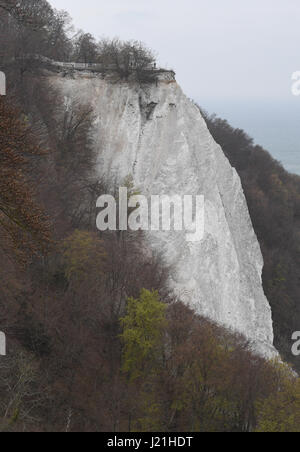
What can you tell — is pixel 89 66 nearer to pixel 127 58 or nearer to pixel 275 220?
pixel 127 58

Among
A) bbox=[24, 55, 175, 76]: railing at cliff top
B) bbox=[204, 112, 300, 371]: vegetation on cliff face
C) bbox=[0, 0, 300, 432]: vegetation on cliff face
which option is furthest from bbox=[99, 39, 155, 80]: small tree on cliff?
bbox=[204, 112, 300, 371]: vegetation on cliff face

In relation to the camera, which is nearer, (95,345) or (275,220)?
(95,345)

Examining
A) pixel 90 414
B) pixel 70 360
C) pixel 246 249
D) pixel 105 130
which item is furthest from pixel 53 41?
pixel 90 414

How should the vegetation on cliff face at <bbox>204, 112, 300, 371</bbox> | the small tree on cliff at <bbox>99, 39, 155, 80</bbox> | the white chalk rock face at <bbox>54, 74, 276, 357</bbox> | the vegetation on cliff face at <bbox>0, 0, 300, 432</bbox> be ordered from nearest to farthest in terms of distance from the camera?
the vegetation on cliff face at <bbox>0, 0, 300, 432</bbox> < the white chalk rock face at <bbox>54, 74, 276, 357</bbox> < the small tree on cliff at <bbox>99, 39, 155, 80</bbox> < the vegetation on cliff face at <bbox>204, 112, 300, 371</bbox>

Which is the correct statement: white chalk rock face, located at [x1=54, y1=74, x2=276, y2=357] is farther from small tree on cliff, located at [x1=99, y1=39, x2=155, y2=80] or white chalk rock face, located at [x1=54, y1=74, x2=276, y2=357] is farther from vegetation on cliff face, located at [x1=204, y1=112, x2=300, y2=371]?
vegetation on cliff face, located at [x1=204, y1=112, x2=300, y2=371]

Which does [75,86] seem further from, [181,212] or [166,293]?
[166,293]

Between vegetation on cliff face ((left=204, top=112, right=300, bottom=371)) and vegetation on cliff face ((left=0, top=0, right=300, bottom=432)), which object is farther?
vegetation on cliff face ((left=204, top=112, right=300, bottom=371))

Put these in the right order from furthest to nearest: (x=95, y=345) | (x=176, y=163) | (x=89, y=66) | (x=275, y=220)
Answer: (x=275, y=220), (x=89, y=66), (x=176, y=163), (x=95, y=345)

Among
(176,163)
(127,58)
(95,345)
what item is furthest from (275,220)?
(95,345)

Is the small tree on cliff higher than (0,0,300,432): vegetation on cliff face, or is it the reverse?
the small tree on cliff
